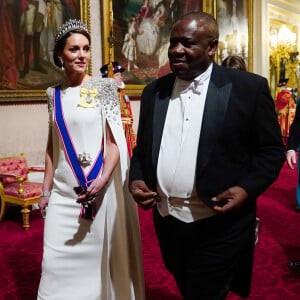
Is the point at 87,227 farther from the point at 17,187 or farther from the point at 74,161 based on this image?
the point at 17,187

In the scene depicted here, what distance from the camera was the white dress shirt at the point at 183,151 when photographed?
5.66 feet

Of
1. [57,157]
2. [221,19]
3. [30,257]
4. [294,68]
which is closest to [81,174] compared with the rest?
[57,157]

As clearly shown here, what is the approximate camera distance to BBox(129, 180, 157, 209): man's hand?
175cm

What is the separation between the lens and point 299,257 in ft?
12.0

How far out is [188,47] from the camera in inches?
65.1

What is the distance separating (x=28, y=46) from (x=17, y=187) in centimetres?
198

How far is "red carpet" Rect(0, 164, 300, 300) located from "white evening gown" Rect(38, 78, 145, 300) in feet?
2.22

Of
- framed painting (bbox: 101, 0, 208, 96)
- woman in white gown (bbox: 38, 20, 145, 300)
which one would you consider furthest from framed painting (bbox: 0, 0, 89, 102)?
woman in white gown (bbox: 38, 20, 145, 300)

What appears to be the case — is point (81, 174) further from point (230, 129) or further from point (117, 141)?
point (230, 129)

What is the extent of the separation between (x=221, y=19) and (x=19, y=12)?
537cm

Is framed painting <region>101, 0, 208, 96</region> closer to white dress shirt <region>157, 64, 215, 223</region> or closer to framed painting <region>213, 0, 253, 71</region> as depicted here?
framed painting <region>213, 0, 253, 71</region>

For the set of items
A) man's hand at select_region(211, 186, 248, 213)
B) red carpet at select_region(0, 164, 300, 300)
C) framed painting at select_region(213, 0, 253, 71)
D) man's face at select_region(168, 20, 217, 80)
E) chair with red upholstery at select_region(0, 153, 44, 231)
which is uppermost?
framed painting at select_region(213, 0, 253, 71)

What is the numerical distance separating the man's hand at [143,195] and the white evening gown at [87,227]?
58 centimetres

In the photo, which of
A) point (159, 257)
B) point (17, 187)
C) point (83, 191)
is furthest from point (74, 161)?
point (17, 187)
